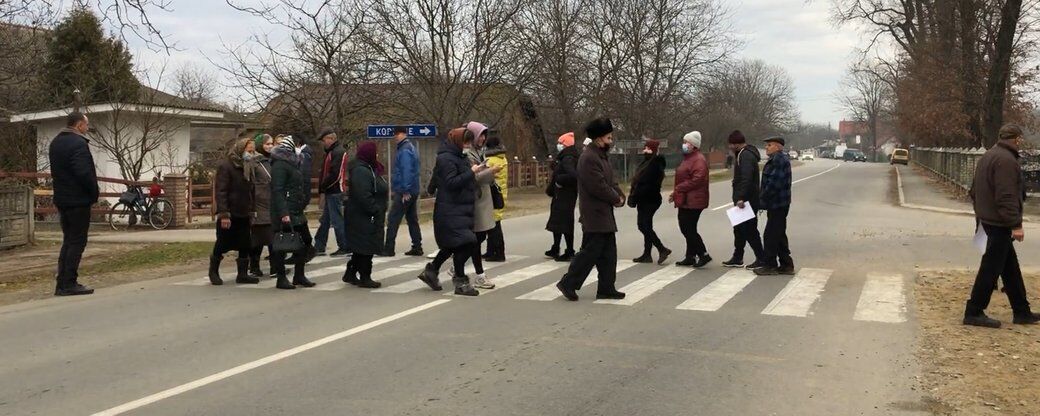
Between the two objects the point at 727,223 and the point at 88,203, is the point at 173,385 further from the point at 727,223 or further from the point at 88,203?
the point at 727,223

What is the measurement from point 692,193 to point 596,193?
3008mm

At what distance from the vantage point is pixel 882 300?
8.91m

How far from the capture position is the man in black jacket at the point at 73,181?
8.95 metres

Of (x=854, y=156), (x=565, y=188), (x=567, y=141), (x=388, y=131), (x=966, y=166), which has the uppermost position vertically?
(x=854, y=156)

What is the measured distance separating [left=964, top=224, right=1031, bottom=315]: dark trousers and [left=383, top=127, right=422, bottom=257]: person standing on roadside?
23.8 ft

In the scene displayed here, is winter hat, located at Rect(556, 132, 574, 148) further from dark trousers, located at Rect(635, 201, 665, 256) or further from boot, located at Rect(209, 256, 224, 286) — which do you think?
boot, located at Rect(209, 256, 224, 286)

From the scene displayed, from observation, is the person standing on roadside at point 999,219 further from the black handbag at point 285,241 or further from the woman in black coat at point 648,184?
the black handbag at point 285,241

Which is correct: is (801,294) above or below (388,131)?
below

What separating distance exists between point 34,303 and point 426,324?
4363 millimetres

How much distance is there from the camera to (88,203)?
9148 millimetres

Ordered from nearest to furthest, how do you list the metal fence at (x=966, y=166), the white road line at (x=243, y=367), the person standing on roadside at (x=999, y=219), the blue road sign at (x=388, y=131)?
the white road line at (x=243, y=367) → the person standing on roadside at (x=999, y=219) → the blue road sign at (x=388, y=131) → the metal fence at (x=966, y=166)

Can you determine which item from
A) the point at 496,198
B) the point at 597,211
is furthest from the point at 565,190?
the point at 597,211

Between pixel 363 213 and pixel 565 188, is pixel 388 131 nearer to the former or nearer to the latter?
pixel 565 188

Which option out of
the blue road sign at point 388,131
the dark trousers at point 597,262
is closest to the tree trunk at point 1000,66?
the blue road sign at point 388,131
